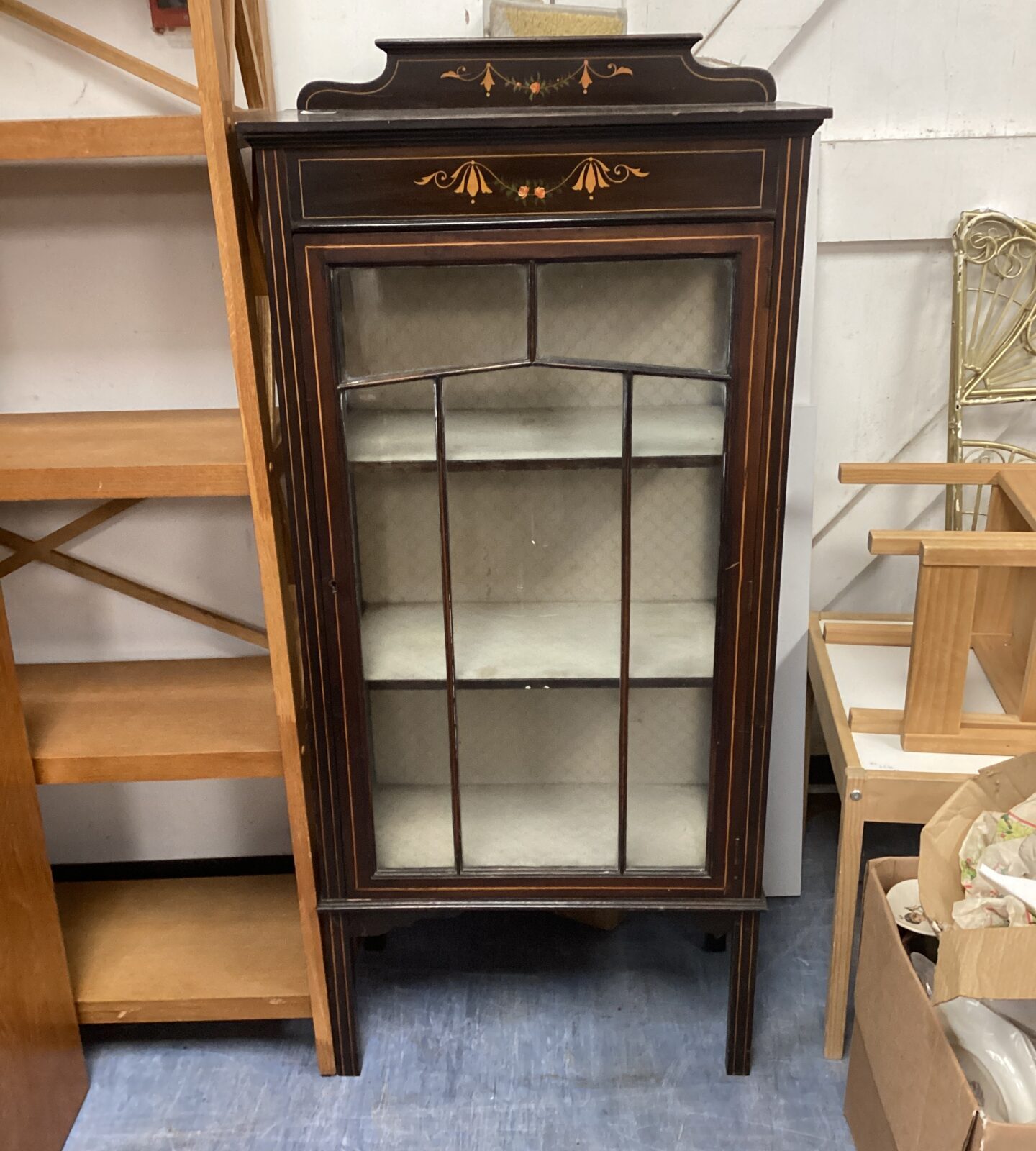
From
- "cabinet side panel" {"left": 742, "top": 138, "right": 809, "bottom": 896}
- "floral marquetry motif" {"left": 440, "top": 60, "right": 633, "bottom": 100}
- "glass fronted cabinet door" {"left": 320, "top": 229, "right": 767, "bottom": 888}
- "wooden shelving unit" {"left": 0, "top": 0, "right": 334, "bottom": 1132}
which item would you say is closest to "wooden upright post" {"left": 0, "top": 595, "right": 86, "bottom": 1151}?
"wooden shelving unit" {"left": 0, "top": 0, "right": 334, "bottom": 1132}

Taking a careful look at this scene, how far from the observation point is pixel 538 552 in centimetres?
145

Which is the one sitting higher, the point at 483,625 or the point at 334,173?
A: the point at 334,173

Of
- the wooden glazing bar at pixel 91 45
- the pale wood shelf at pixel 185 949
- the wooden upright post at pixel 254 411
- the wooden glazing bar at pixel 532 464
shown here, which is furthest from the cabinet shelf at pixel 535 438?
the pale wood shelf at pixel 185 949

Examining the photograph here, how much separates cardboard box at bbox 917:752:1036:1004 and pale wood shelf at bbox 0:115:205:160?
1214 millimetres

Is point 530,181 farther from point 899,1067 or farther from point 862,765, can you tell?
point 899,1067

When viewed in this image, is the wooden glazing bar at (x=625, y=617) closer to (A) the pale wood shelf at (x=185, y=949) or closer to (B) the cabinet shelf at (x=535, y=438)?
(B) the cabinet shelf at (x=535, y=438)

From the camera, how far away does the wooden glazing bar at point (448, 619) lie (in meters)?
1.34

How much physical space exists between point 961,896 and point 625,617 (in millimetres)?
546

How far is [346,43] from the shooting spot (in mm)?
1623

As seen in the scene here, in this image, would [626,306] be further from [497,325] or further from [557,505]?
[557,505]

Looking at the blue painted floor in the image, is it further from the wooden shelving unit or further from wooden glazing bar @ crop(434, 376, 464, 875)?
wooden glazing bar @ crop(434, 376, 464, 875)

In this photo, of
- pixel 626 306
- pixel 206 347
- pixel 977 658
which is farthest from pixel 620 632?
pixel 206 347

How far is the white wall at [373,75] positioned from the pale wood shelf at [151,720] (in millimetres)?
164

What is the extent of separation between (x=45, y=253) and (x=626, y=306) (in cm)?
100
